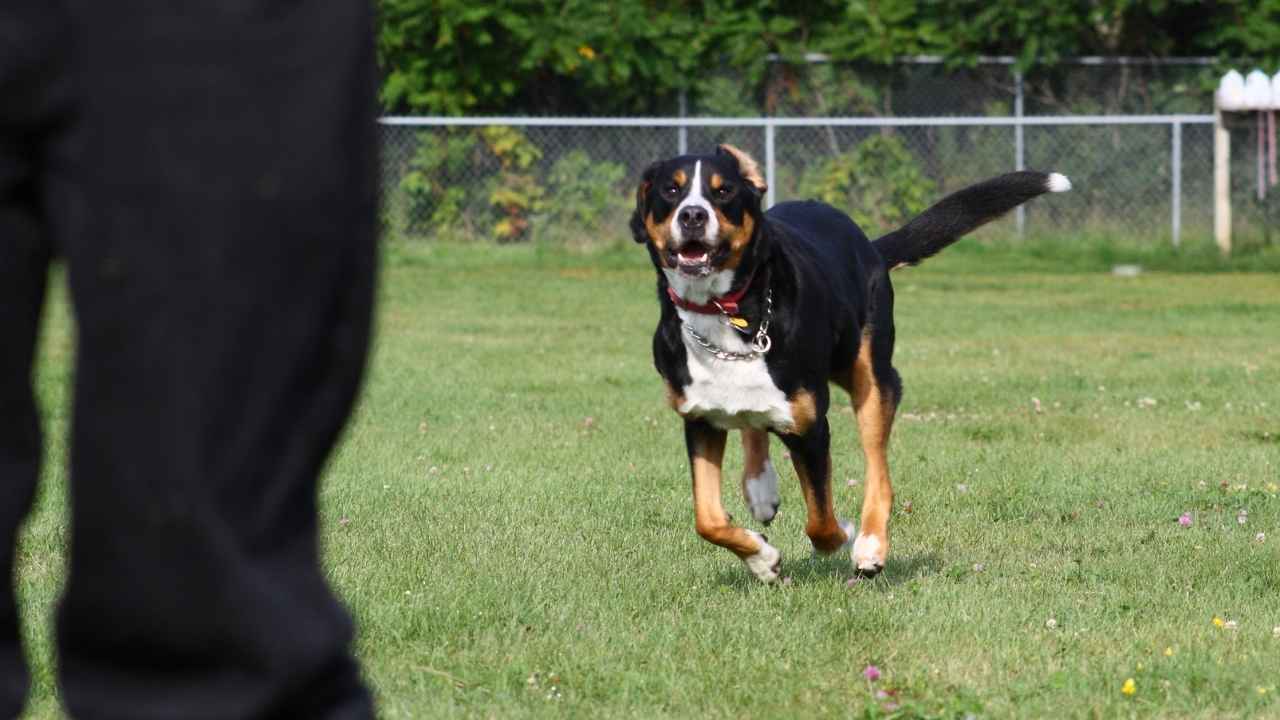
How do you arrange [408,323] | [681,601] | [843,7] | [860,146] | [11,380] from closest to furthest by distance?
1. [11,380]
2. [681,601]
3. [408,323]
4. [860,146]
5. [843,7]

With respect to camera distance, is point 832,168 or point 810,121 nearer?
point 810,121

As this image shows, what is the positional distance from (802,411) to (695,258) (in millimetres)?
580

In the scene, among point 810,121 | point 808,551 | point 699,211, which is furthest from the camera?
point 810,121

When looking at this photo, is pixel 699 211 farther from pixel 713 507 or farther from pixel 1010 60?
pixel 1010 60

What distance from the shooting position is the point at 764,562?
542 cm

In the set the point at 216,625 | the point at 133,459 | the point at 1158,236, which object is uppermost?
the point at 133,459

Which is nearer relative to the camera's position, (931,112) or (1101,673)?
(1101,673)

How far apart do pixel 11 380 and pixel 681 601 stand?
3.71 metres

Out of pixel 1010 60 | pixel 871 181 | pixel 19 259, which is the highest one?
pixel 1010 60

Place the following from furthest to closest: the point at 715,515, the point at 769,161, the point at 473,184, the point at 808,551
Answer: the point at 473,184
the point at 769,161
the point at 808,551
the point at 715,515

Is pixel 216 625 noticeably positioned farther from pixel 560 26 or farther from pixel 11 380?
pixel 560 26

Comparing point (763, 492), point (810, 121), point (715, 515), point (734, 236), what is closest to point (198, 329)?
point (715, 515)

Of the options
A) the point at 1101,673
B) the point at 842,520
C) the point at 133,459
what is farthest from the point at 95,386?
the point at 842,520

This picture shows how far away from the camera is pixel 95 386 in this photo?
1.44 metres
